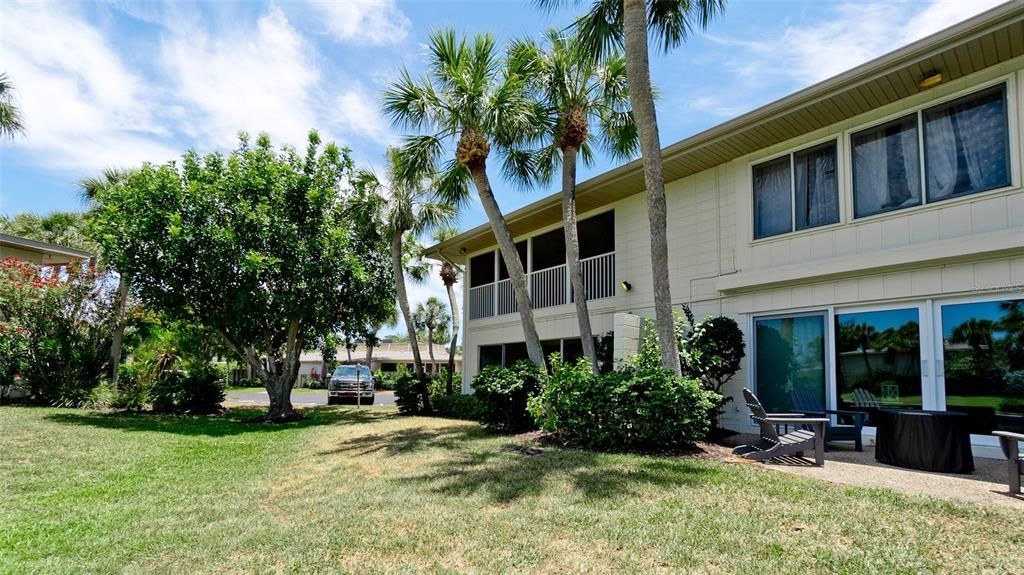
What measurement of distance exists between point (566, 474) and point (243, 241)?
10.6m

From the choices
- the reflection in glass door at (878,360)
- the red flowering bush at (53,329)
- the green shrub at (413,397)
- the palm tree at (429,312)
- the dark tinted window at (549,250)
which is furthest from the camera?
the palm tree at (429,312)

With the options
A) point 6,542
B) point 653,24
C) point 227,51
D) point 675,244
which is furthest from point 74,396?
point 653,24

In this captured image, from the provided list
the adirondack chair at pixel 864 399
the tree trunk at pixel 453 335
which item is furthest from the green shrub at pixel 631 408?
the tree trunk at pixel 453 335

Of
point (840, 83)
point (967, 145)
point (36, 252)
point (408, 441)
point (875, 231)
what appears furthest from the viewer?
point (36, 252)

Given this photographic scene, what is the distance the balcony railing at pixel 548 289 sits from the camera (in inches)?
528

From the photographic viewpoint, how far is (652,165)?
27.1ft

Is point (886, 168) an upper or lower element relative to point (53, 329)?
upper

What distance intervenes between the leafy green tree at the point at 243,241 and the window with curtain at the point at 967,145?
11.9 metres

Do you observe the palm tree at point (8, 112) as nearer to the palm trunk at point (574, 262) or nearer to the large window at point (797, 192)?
the palm trunk at point (574, 262)

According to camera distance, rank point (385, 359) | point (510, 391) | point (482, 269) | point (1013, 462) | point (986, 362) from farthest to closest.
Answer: point (385, 359), point (482, 269), point (510, 391), point (986, 362), point (1013, 462)

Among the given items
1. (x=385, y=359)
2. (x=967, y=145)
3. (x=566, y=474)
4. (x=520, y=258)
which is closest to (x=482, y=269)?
(x=520, y=258)

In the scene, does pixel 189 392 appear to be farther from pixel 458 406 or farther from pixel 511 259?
pixel 511 259

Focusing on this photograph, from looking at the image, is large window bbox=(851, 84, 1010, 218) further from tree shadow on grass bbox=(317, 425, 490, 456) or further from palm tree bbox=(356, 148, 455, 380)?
palm tree bbox=(356, 148, 455, 380)

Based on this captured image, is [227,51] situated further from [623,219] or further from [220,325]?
[623,219]
